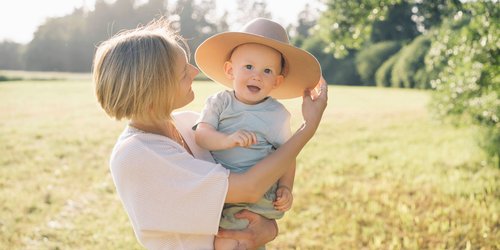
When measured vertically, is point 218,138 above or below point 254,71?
below

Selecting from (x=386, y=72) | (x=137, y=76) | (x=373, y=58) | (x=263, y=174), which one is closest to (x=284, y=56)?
(x=263, y=174)

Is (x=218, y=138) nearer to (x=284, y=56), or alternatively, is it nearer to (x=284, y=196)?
Result: (x=284, y=196)

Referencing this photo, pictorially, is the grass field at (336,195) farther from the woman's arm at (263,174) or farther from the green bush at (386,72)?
the green bush at (386,72)

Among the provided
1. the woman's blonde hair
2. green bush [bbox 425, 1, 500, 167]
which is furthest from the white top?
green bush [bbox 425, 1, 500, 167]

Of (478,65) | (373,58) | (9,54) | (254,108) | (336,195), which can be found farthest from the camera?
(9,54)

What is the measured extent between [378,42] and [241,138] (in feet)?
176

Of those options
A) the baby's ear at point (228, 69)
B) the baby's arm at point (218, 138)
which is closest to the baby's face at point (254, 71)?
the baby's ear at point (228, 69)

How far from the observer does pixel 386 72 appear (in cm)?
4338

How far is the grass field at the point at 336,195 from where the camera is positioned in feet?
17.8

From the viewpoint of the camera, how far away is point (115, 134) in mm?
13742

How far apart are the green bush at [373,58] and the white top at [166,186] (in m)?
45.8

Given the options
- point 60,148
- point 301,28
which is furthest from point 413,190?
point 301,28

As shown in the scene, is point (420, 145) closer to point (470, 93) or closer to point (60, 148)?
point (470, 93)

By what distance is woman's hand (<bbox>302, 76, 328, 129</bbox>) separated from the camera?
2.37 metres
